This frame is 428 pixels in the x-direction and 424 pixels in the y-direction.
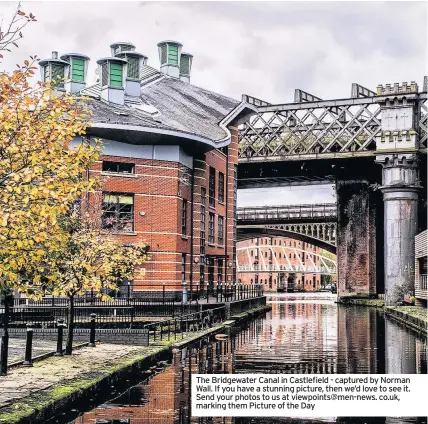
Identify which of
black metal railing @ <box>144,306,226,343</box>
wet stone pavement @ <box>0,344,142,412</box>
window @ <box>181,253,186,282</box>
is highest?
window @ <box>181,253,186,282</box>

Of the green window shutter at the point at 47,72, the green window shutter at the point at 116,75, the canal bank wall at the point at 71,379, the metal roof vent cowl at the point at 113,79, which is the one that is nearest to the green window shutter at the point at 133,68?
the metal roof vent cowl at the point at 113,79

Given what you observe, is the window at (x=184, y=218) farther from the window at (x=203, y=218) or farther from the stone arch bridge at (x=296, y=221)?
the stone arch bridge at (x=296, y=221)

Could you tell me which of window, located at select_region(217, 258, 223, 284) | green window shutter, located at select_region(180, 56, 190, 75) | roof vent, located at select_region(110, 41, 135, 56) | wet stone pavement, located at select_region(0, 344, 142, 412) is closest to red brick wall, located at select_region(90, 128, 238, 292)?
Answer: window, located at select_region(217, 258, 223, 284)

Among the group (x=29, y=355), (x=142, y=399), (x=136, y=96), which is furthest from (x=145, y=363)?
(x=136, y=96)

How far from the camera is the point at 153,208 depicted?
133 feet

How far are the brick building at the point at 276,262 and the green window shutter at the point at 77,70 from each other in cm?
9087

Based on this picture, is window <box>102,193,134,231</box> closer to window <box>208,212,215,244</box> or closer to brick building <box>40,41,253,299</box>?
brick building <box>40,41,253,299</box>

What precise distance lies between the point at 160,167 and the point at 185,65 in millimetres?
19655

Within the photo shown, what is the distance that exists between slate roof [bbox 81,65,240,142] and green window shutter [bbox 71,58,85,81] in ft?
2.64

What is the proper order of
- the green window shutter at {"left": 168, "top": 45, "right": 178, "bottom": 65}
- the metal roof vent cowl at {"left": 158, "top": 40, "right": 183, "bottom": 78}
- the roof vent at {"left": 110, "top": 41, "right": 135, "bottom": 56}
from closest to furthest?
1. the roof vent at {"left": 110, "top": 41, "right": 135, "bottom": 56}
2. the metal roof vent cowl at {"left": 158, "top": 40, "right": 183, "bottom": 78}
3. the green window shutter at {"left": 168, "top": 45, "right": 178, "bottom": 65}

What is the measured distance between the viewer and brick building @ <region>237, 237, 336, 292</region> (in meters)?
140

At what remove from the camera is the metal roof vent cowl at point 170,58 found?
56.0 m

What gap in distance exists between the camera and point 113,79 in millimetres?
43125

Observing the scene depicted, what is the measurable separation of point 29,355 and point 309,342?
13.0m
